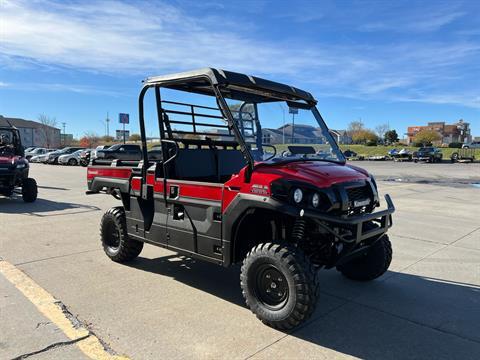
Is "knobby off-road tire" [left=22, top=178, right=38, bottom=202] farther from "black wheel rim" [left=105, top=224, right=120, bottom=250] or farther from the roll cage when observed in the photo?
the roll cage

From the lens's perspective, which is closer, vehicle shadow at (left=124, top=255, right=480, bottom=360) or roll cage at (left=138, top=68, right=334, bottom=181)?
vehicle shadow at (left=124, top=255, right=480, bottom=360)

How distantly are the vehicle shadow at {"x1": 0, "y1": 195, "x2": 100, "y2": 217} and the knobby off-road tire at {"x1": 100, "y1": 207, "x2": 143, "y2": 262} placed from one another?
160 inches

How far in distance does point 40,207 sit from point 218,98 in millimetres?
7762

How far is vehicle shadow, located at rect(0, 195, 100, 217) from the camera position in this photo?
924 cm

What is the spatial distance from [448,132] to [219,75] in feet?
403

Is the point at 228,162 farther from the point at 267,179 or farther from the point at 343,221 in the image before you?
the point at 343,221

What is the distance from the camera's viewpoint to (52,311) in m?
3.79

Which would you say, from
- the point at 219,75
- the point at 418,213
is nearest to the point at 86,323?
the point at 219,75

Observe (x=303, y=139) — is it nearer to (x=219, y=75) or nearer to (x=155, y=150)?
(x=219, y=75)

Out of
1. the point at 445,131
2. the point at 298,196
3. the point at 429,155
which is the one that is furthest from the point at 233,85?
the point at 445,131

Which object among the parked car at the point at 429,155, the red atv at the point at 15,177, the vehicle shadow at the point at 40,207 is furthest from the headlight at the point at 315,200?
the parked car at the point at 429,155

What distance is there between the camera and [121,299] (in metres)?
4.12

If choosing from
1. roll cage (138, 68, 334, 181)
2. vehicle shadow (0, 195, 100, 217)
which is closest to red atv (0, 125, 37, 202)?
vehicle shadow (0, 195, 100, 217)

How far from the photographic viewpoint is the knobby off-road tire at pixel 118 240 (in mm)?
5203
